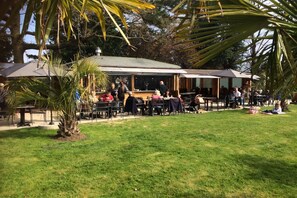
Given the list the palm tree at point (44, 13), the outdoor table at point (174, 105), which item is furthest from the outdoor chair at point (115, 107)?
the palm tree at point (44, 13)

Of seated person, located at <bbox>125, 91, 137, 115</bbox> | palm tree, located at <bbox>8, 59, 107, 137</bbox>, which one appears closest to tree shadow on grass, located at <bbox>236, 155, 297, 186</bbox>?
palm tree, located at <bbox>8, 59, 107, 137</bbox>

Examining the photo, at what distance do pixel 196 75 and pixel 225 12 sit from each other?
21023 mm

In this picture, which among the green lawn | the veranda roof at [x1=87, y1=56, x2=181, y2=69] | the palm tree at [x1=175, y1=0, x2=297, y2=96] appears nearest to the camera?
the palm tree at [x1=175, y1=0, x2=297, y2=96]

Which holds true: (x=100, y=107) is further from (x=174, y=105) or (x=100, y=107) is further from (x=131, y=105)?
(x=174, y=105)

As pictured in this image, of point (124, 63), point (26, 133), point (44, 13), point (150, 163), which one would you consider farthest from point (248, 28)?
point (124, 63)

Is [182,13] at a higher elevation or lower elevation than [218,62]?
lower

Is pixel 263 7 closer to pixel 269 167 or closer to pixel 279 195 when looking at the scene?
pixel 279 195

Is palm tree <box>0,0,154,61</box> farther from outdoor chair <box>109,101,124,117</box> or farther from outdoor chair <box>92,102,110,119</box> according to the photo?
outdoor chair <box>109,101,124,117</box>

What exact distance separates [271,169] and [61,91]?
5506 millimetres

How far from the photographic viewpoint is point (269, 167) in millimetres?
6195

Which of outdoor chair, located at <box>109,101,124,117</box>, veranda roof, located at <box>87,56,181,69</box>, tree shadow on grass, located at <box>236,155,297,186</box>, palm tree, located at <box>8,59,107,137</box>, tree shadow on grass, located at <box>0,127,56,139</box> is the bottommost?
tree shadow on grass, located at <box>236,155,297,186</box>

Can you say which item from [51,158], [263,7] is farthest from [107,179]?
[263,7]

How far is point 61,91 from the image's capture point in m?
8.24

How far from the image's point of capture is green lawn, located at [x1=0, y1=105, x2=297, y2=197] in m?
4.89
